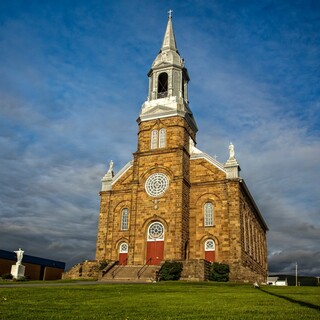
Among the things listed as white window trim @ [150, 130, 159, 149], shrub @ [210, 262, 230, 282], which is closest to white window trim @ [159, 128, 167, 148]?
white window trim @ [150, 130, 159, 149]

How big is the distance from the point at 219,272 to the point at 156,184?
37.2 ft

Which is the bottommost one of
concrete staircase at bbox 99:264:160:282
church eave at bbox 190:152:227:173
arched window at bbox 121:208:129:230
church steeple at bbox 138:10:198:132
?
concrete staircase at bbox 99:264:160:282

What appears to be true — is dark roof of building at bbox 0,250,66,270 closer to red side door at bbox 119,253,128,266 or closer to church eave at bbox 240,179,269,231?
red side door at bbox 119,253,128,266

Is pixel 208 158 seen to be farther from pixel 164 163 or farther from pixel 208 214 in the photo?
Answer: pixel 208 214

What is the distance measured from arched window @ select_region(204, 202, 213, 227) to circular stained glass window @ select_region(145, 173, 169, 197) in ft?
15.4

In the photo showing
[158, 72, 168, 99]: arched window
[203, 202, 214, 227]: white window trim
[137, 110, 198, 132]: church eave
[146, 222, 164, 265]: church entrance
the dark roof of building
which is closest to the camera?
[146, 222, 164, 265]: church entrance

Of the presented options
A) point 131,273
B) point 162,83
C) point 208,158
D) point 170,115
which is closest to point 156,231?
point 131,273

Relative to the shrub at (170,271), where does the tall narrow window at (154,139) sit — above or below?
above

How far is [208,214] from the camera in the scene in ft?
127

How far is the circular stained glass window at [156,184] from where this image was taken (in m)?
39.3

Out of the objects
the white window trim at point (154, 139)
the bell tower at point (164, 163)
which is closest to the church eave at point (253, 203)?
the bell tower at point (164, 163)

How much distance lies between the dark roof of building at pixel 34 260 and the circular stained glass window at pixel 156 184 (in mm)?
24282

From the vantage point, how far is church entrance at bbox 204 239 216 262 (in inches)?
1457

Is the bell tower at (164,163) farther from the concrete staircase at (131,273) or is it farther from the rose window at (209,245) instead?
the concrete staircase at (131,273)
